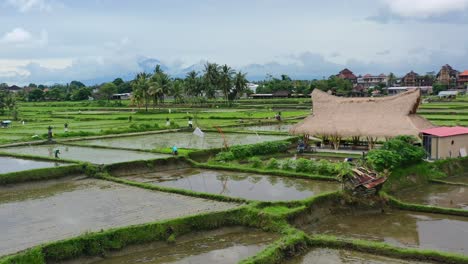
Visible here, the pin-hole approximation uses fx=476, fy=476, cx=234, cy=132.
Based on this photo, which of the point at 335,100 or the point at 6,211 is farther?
the point at 335,100

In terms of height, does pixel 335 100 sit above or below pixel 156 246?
above

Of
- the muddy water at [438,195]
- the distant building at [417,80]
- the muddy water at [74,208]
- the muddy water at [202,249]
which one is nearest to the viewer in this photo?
the muddy water at [202,249]

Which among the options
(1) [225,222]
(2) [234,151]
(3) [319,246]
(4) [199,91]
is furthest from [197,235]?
(4) [199,91]

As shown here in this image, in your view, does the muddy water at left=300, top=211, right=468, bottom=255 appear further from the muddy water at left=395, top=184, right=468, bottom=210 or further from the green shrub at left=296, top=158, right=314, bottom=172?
the green shrub at left=296, top=158, right=314, bottom=172

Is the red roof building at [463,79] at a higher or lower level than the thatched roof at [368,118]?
higher

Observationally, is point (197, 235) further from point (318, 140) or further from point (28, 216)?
point (318, 140)

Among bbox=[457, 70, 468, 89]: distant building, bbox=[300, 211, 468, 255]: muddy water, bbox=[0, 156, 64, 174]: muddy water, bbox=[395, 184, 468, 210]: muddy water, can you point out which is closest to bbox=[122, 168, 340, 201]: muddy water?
bbox=[300, 211, 468, 255]: muddy water

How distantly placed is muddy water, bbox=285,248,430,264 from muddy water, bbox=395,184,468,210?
17.3 ft

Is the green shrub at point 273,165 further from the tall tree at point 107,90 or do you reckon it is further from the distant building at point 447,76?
the distant building at point 447,76

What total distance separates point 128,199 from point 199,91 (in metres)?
54.9

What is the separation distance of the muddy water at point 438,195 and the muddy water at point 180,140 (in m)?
10.5

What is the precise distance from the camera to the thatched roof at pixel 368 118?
840 inches

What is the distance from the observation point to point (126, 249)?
1041 centimetres

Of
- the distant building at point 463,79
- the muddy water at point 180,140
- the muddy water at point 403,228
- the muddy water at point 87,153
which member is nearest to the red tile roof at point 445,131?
the muddy water at point 403,228
